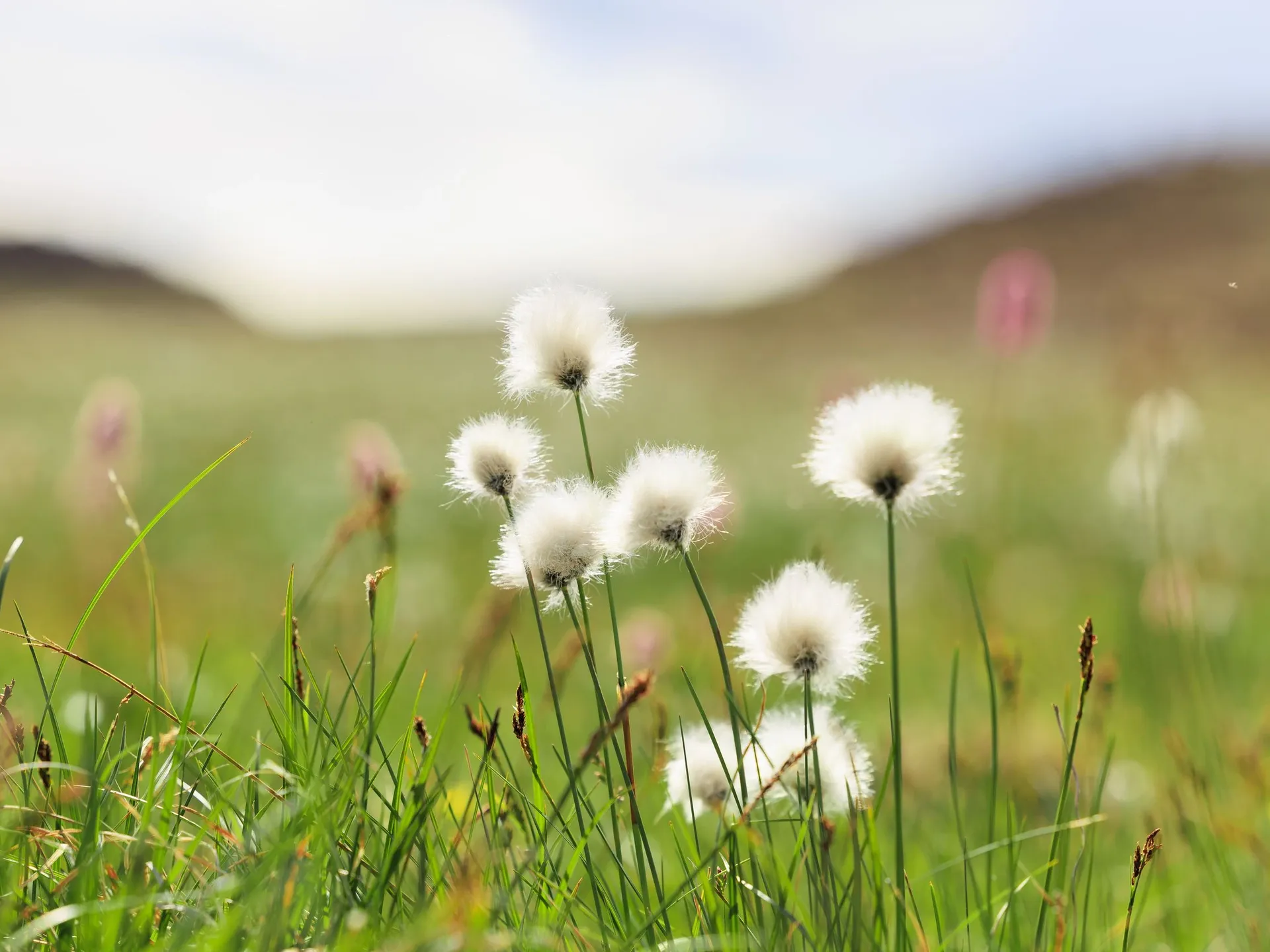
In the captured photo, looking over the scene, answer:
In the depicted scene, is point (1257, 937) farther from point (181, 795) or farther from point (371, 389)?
point (371, 389)

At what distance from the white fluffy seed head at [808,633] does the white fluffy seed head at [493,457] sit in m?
0.37

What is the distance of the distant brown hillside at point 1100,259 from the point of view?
2117 centimetres

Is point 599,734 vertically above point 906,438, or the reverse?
point 906,438

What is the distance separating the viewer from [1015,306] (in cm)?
474

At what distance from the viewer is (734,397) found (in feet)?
47.0

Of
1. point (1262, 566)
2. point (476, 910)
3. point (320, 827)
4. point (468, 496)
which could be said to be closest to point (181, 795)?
point (320, 827)

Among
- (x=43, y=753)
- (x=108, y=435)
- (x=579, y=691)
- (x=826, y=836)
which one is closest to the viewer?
(x=826, y=836)

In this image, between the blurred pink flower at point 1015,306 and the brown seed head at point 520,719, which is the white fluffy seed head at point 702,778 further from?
the blurred pink flower at point 1015,306

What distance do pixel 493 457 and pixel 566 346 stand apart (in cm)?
18

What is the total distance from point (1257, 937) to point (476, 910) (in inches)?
47.8

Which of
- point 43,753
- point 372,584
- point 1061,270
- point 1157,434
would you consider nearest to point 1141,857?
point 372,584

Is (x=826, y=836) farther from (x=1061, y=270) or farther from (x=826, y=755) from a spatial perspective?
(x=1061, y=270)

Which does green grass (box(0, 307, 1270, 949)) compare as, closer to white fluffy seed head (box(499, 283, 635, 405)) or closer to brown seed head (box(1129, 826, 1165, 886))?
brown seed head (box(1129, 826, 1165, 886))

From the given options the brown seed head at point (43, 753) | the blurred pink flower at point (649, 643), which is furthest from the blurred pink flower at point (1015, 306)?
the brown seed head at point (43, 753)
